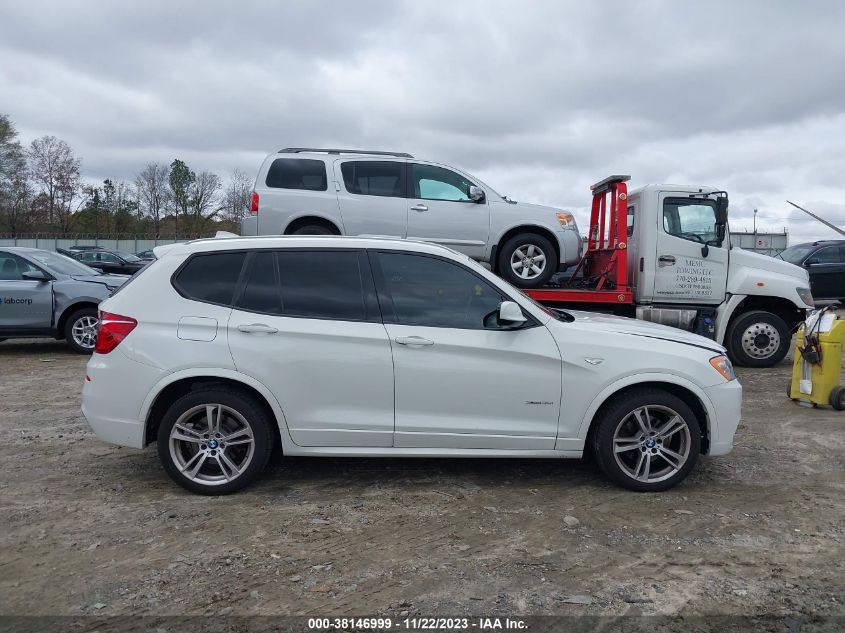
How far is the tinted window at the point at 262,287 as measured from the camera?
4723mm

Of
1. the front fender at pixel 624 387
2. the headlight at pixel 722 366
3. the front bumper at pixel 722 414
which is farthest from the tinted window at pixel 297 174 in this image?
the front bumper at pixel 722 414

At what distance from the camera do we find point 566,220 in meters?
8.80

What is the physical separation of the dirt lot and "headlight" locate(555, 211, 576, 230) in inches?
150

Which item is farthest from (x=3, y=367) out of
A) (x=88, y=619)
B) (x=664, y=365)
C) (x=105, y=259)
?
(x=105, y=259)

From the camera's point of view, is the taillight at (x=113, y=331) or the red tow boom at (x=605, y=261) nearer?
the taillight at (x=113, y=331)

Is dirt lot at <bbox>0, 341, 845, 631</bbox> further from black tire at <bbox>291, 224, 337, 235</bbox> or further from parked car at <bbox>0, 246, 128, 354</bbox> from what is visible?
parked car at <bbox>0, 246, 128, 354</bbox>

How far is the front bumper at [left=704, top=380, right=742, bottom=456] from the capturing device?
4.77 metres

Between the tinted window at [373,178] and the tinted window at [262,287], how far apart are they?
149 inches

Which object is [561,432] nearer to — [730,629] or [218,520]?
[730,629]

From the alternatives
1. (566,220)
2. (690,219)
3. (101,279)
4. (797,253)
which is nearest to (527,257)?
(566,220)

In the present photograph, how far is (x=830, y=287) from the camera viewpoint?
17.3 meters

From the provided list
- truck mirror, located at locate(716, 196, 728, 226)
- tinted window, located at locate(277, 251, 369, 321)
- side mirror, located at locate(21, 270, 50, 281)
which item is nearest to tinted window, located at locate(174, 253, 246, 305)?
tinted window, located at locate(277, 251, 369, 321)

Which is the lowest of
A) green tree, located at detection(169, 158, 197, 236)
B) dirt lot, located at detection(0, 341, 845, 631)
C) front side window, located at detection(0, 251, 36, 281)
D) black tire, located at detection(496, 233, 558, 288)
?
dirt lot, located at detection(0, 341, 845, 631)

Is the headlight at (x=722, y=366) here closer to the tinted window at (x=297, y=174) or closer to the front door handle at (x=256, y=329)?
the front door handle at (x=256, y=329)
